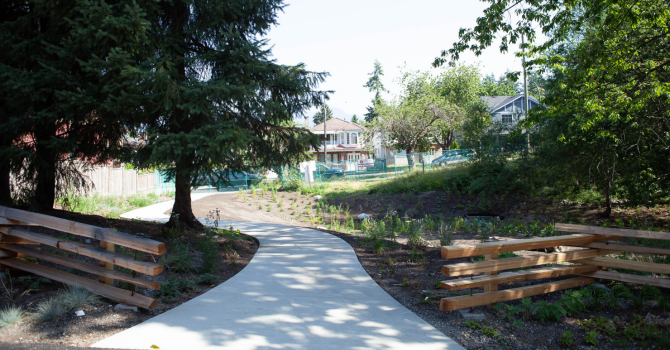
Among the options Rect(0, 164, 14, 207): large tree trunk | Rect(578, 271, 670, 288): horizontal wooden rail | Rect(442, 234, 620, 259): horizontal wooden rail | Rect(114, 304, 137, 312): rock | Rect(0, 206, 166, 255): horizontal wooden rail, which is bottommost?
Rect(114, 304, 137, 312): rock

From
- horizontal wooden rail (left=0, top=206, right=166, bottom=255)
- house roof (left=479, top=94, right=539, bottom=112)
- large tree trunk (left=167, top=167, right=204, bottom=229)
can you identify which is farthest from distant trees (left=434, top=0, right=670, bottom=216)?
house roof (left=479, top=94, right=539, bottom=112)

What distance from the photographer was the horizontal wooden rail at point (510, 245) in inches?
176

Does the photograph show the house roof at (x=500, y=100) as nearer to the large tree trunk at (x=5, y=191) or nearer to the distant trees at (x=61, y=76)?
the distant trees at (x=61, y=76)

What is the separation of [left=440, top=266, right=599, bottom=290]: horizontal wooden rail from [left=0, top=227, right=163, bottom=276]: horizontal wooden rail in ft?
10.7

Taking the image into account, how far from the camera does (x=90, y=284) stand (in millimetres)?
4805

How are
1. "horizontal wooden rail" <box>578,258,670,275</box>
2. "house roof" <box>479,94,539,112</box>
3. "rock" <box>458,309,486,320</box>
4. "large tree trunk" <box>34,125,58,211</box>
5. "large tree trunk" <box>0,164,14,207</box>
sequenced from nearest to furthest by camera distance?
"rock" <box>458,309,486,320</box> → "horizontal wooden rail" <box>578,258,670,275</box> → "large tree trunk" <box>34,125,58,211</box> → "large tree trunk" <box>0,164,14,207</box> → "house roof" <box>479,94,539,112</box>

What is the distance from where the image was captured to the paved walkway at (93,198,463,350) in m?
3.98

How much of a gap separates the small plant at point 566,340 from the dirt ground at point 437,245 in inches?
2.6

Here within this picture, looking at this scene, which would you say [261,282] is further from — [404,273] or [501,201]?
[501,201]

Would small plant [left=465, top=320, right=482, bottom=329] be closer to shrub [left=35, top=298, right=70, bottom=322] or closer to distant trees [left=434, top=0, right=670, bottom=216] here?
shrub [left=35, top=298, right=70, bottom=322]

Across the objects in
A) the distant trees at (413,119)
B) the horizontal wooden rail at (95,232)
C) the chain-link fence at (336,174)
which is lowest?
the horizontal wooden rail at (95,232)

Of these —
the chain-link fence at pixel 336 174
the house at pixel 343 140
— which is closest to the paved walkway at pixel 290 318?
the chain-link fence at pixel 336 174

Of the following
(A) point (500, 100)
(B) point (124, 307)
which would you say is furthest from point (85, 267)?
(A) point (500, 100)

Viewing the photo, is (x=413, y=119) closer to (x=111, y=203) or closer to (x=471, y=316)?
(x=111, y=203)
